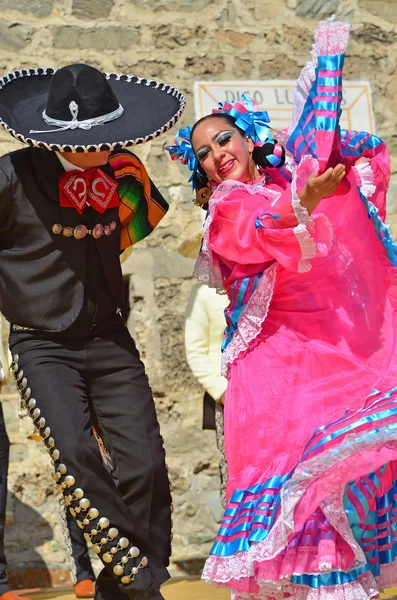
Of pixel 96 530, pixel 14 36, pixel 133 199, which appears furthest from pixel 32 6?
pixel 96 530

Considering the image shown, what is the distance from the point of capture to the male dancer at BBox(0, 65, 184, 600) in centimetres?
369

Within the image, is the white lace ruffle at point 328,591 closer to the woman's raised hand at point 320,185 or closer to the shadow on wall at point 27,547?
the woman's raised hand at point 320,185

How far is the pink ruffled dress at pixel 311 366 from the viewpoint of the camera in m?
3.41

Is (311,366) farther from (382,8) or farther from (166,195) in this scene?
(382,8)

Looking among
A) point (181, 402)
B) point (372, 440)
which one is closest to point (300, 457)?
point (372, 440)

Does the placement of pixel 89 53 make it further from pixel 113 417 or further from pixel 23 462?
pixel 113 417

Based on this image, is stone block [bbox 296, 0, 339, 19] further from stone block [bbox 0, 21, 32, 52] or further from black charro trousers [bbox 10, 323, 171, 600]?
black charro trousers [bbox 10, 323, 171, 600]

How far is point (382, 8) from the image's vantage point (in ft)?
22.9

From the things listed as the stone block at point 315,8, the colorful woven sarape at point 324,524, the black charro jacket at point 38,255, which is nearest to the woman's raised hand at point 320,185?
the colorful woven sarape at point 324,524

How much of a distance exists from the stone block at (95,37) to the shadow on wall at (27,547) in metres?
2.70

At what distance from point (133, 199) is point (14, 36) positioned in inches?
104

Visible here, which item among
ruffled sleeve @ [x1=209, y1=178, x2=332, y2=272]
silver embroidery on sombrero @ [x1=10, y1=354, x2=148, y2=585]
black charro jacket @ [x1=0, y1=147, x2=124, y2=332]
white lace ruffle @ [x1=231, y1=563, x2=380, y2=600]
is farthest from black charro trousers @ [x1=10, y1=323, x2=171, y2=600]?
ruffled sleeve @ [x1=209, y1=178, x2=332, y2=272]

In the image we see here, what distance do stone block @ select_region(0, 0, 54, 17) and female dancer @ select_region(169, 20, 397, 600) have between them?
9.11 ft

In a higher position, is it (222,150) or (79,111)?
(79,111)
